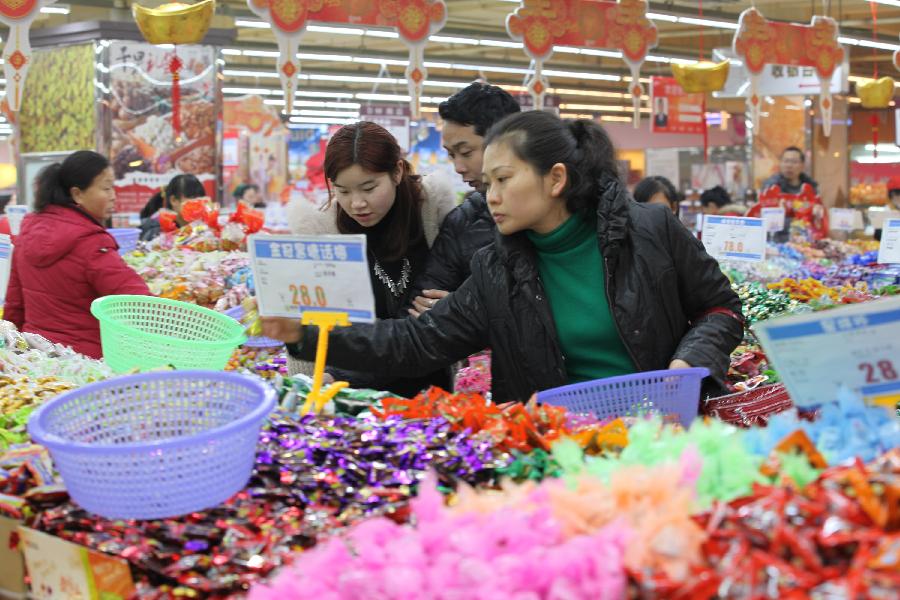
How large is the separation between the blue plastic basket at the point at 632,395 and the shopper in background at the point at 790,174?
7302 mm

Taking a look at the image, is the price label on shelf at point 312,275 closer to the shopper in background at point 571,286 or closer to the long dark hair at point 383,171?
the shopper in background at point 571,286

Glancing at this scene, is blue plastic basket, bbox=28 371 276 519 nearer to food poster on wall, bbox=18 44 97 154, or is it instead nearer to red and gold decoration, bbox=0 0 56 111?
red and gold decoration, bbox=0 0 56 111

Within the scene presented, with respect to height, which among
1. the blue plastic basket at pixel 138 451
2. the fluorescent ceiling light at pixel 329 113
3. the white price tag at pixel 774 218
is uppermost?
the blue plastic basket at pixel 138 451

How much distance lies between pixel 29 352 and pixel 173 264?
2.47 m

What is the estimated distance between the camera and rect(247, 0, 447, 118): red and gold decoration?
7.08 metres

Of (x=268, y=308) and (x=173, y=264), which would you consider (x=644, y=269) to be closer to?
(x=268, y=308)

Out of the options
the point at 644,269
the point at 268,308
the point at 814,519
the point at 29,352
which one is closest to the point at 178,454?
the point at 268,308

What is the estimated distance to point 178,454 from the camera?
1.47m

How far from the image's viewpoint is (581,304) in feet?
7.88

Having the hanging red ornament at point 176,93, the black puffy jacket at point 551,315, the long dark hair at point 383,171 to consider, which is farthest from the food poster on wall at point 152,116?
the black puffy jacket at point 551,315

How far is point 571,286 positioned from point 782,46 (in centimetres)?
855

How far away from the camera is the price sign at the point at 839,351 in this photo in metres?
1.43

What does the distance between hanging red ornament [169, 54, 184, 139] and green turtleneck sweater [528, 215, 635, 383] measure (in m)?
6.43

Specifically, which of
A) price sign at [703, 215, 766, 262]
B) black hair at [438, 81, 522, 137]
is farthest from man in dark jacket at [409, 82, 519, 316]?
price sign at [703, 215, 766, 262]
